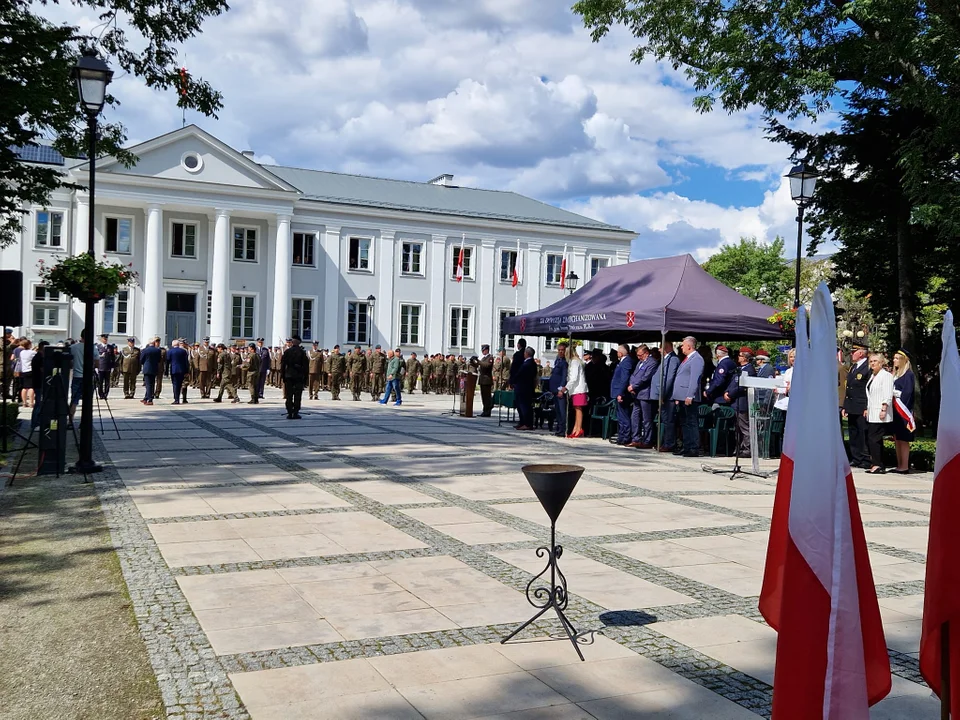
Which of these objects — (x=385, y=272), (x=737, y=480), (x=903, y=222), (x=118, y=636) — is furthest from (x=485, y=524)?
(x=385, y=272)

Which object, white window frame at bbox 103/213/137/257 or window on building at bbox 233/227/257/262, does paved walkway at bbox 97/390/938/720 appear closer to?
white window frame at bbox 103/213/137/257

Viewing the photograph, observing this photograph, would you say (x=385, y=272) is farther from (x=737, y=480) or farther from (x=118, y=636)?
(x=118, y=636)

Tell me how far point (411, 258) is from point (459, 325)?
14.9 feet

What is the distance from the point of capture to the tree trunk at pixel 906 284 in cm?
2003

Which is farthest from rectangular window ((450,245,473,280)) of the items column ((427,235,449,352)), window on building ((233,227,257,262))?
window on building ((233,227,257,262))

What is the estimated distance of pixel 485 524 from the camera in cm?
793

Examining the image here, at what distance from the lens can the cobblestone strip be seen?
12.8ft

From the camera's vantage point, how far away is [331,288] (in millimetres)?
46438

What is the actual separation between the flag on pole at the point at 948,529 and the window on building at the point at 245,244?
44422 millimetres

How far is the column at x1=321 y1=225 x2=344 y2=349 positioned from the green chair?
3357 centimetres

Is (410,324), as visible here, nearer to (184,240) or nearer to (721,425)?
(184,240)

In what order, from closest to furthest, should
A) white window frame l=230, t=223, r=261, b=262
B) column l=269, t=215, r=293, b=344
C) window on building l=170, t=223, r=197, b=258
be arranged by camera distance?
window on building l=170, t=223, r=197, b=258 → column l=269, t=215, r=293, b=344 → white window frame l=230, t=223, r=261, b=262

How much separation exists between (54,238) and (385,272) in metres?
15.9

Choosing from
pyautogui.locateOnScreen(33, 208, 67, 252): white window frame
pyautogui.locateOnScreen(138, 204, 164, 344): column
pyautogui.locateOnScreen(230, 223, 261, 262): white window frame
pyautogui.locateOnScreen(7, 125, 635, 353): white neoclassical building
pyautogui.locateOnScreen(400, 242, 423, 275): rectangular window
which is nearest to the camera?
pyautogui.locateOnScreen(33, 208, 67, 252): white window frame
